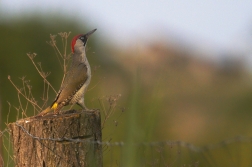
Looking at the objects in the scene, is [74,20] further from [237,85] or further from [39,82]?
[237,85]

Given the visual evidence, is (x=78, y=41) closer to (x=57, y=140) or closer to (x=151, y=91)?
(x=57, y=140)

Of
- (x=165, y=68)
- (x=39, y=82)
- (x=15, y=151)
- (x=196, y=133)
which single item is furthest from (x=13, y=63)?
(x=165, y=68)

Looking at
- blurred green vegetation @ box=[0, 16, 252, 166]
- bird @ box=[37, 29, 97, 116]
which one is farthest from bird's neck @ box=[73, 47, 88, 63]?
blurred green vegetation @ box=[0, 16, 252, 166]

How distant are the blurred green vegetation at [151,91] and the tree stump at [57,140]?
0.26m

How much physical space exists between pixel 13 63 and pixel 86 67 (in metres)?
11.4

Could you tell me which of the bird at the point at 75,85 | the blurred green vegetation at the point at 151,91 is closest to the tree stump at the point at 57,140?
the blurred green vegetation at the point at 151,91

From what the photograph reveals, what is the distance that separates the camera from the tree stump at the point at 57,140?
164 inches

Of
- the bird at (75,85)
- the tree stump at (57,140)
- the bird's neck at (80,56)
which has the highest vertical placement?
the bird's neck at (80,56)

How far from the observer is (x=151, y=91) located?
87.0 inches

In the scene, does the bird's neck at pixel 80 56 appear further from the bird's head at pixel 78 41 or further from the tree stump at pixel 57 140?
the tree stump at pixel 57 140

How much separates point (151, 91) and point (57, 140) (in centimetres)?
208

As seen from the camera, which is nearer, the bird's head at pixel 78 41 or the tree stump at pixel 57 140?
the tree stump at pixel 57 140

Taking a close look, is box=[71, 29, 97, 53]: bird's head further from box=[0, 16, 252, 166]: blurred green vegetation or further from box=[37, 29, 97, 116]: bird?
box=[0, 16, 252, 166]: blurred green vegetation

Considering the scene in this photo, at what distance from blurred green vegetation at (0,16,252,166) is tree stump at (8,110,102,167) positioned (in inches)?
10.1
